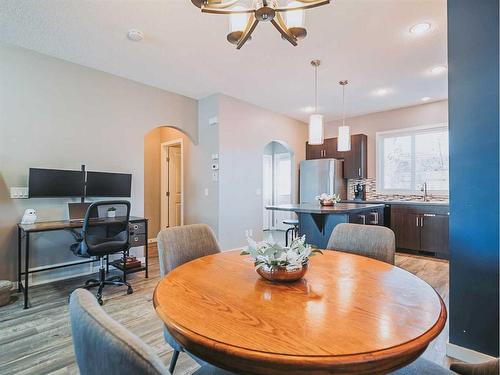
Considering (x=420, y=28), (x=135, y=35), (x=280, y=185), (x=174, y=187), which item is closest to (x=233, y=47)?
(x=135, y=35)

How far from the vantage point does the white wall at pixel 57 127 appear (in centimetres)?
301

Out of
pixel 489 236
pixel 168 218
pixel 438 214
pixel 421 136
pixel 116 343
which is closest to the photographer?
pixel 116 343

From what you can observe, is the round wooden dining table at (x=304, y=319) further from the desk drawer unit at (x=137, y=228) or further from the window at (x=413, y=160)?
the window at (x=413, y=160)

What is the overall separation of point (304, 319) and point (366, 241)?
1142 mm

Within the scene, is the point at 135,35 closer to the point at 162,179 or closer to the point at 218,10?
the point at 218,10

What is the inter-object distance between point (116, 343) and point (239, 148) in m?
4.46

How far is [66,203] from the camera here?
3.41m

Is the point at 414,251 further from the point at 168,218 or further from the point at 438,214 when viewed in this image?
the point at 168,218

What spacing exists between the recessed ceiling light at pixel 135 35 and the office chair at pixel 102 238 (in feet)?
5.70

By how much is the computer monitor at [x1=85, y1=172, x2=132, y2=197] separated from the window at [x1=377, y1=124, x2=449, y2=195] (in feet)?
16.1

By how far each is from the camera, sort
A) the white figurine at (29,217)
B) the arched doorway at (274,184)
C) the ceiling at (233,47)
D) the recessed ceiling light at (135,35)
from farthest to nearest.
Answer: the arched doorway at (274,184) < the white figurine at (29,217) < the recessed ceiling light at (135,35) < the ceiling at (233,47)

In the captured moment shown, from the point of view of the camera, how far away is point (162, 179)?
5.75 meters

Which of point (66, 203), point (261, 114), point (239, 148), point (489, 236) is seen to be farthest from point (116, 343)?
point (261, 114)

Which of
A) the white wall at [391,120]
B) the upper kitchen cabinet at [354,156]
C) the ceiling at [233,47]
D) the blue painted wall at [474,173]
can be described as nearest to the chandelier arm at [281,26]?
the ceiling at [233,47]
